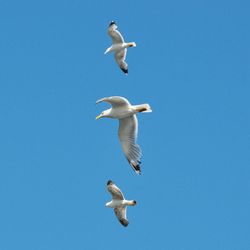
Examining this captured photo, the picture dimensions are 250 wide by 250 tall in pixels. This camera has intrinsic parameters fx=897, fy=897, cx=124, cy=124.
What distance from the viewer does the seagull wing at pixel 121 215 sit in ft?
80.8

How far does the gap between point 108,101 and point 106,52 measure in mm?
7567

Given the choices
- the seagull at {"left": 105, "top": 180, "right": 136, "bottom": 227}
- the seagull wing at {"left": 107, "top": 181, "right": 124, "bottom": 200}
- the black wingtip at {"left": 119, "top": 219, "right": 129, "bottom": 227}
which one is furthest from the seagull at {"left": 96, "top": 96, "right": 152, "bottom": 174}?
the black wingtip at {"left": 119, "top": 219, "right": 129, "bottom": 227}

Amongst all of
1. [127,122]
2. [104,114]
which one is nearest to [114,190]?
[127,122]

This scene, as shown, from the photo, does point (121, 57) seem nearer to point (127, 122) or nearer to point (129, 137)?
point (127, 122)

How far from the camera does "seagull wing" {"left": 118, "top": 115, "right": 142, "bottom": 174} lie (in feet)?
70.9

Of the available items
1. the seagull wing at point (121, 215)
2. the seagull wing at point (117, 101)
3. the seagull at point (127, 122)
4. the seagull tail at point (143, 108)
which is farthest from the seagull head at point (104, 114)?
the seagull wing at point (121, 215)

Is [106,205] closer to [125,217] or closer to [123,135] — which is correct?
[125,217]

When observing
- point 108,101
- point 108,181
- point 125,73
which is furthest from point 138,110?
point 125,73

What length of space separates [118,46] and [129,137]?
288 inches

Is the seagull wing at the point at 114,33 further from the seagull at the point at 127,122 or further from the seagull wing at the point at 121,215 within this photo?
the seagull at the point at 127,122

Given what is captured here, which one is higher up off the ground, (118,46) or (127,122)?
(118,46)

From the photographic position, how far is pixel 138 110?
21141 millimetres

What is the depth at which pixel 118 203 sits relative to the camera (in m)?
24.3

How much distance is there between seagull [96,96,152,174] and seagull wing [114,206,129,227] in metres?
3.37
